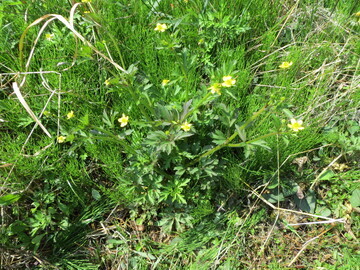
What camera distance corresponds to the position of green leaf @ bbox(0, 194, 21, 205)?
64.8 inches

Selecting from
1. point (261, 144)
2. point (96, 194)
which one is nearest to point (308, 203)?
point (261, 144)

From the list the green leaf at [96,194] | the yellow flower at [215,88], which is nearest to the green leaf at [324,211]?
the yellow flower at [215,88]

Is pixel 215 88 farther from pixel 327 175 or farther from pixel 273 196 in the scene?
pixel 327 175

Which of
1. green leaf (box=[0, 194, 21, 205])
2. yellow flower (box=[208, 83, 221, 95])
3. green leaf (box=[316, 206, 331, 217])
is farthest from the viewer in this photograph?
green leaf (box=[316, 206, 331, 217])

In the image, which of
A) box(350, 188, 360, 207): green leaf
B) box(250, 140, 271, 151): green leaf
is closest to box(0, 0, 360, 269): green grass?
box(350, 188, 360, 207): green leaf

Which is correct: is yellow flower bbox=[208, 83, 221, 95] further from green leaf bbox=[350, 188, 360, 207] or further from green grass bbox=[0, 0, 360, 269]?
green leaf bbox=[350, 188, 360, 207]

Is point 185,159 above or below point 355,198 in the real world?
above

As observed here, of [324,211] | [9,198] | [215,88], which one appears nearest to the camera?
[215,88]

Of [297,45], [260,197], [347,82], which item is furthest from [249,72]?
[260,197]

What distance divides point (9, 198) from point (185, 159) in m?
0.98

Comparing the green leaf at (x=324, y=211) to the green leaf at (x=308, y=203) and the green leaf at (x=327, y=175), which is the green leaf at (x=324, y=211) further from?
the green leaf at (x=327, y=175)

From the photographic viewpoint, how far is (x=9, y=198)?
1670 mm

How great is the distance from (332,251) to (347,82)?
102 cm

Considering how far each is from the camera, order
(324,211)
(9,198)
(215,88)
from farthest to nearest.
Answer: (324,211)
(9,198)
(215,88)
